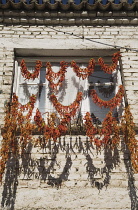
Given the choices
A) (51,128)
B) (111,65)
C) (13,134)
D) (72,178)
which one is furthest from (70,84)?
(72,178)

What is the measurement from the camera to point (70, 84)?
6.38 metres

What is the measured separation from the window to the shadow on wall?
91 centimetres

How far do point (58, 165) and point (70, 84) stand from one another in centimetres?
225

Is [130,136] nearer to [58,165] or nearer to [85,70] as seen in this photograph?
[58,165]

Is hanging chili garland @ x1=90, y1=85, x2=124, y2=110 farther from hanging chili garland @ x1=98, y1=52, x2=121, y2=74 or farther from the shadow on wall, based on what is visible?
the shadow on wall

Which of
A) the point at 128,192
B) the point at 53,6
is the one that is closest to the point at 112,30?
the point at 53,6

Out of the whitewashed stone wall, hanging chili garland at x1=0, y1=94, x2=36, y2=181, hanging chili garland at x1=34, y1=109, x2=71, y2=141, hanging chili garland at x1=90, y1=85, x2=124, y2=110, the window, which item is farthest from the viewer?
the window

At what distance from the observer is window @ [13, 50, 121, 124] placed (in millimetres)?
6020

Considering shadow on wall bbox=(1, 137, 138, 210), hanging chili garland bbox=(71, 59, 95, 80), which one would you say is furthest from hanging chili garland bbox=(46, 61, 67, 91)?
shadow on wall bbox=(1, 137, 138, 210)

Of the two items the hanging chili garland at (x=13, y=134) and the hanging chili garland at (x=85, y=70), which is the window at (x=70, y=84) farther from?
the hanging chili garland at (x=13, y=134)

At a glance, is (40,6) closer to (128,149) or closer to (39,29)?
(39,29)

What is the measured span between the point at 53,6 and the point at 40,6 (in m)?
0.36

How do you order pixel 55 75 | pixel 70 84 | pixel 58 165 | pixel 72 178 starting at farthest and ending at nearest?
pixel 70 84 < pixel 55 75 < pixel 58 165 < pixel 72 178

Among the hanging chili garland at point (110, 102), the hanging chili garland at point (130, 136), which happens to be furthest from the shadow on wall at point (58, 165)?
the hanging chili garland at point (110, 102)
